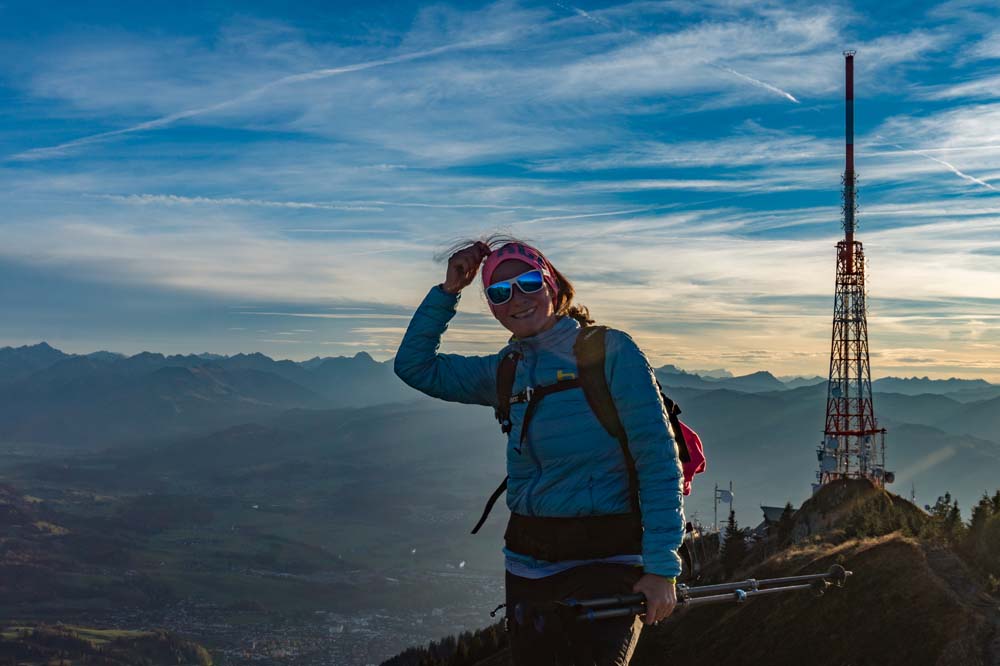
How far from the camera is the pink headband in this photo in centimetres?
546

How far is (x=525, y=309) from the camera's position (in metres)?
5.42

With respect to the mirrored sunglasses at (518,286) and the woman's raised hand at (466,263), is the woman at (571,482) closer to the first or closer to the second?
the mirrored sunglasses at (518,286)

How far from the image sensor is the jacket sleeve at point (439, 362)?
6.11m

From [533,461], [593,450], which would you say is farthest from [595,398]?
[533,461]

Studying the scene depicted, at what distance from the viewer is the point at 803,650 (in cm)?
1642

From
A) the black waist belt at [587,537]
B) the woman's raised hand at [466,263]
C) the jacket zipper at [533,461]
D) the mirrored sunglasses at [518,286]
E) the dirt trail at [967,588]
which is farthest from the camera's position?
the dirt trail at [967,588]

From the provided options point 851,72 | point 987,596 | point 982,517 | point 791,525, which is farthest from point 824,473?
point 987,596

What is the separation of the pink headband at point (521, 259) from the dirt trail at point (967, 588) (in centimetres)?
1151

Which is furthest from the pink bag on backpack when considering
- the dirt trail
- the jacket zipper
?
the dirt trail

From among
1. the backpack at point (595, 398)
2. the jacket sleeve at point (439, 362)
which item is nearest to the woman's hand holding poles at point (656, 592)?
the backpack at point (595, 398)

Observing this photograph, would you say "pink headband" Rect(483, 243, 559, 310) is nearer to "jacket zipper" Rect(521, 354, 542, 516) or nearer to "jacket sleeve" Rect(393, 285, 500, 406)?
"jacket zipper" Rect(521, 354, 542, 516)

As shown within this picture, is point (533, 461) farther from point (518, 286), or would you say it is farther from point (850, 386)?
point (850, 386)

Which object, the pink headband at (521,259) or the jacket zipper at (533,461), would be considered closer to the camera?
the jacket zipper at (533,461)

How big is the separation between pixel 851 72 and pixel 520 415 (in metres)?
60.7
